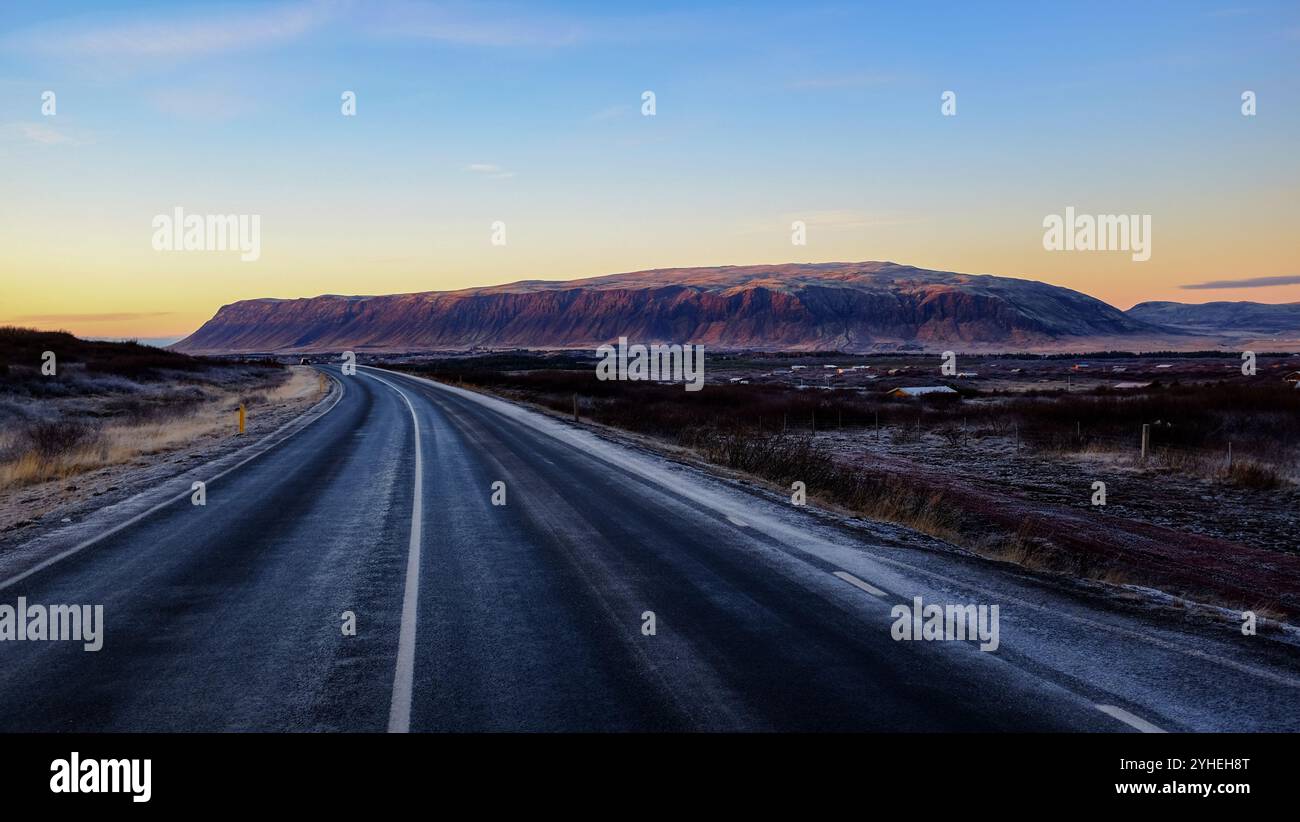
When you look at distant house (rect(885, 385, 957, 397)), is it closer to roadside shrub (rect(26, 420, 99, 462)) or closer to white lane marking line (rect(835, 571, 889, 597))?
roadside shrub (rect(26, 420, 99, 462))

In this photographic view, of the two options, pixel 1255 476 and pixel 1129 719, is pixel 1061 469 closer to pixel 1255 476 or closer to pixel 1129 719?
pixel 1255 476

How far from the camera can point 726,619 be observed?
750 centimetres

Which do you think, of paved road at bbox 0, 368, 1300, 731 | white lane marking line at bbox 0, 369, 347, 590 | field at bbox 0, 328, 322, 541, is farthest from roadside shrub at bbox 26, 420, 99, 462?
paved road at bbox 0, 368, 1300, 731

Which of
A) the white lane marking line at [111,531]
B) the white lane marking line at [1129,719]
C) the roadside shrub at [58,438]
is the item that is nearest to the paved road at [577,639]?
the white lane marking line at [1129,719]

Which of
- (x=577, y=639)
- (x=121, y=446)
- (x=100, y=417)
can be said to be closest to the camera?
(x=577, y=639)

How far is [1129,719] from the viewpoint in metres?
5.26

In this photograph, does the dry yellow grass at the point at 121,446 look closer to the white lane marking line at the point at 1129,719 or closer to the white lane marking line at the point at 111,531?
the white lane marking line at the point at 111,531

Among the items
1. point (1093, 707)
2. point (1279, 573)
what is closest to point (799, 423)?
point (1279, 573)

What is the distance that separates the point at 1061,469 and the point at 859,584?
2023 cm

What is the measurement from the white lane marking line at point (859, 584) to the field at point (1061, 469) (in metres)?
2.69

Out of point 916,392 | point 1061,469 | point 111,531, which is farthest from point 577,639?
point 916,392

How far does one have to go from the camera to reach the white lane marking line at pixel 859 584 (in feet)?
27.6
